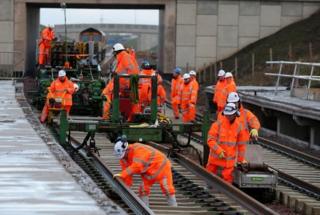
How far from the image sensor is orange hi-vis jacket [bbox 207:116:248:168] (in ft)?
44.2

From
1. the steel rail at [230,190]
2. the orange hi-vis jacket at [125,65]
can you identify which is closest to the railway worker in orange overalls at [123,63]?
the orange hi-vis jacket at [125,65]

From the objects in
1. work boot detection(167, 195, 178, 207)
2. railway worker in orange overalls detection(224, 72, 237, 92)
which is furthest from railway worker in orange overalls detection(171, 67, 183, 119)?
work boot detection(167, 195, 178, 207)

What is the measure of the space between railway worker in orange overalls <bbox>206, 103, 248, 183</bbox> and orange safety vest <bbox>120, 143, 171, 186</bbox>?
1.58 metres

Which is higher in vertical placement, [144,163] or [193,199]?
[144,163]

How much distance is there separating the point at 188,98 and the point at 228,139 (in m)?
10.8

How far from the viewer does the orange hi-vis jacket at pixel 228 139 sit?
13461 mm

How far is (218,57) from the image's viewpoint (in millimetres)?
46938

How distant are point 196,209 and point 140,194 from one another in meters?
0.95

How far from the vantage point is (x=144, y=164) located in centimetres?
1182

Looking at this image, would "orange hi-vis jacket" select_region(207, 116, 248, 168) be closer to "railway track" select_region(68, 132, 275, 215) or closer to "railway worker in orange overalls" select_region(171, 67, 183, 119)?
"railway track" select_region(68, 132, 275, 215)

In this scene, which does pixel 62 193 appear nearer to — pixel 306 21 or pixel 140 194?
pixel 140 194

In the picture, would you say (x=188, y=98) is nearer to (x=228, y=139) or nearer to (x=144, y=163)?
(x=228, y=139)

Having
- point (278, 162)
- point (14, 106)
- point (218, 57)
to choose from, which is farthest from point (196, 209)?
point (218, 57)

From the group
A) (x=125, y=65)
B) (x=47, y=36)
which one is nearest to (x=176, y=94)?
(x=125, y=65)
